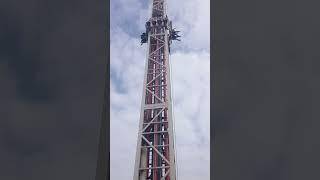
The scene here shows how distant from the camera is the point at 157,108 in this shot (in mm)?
16688

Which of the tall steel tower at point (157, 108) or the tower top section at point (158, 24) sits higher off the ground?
the tower top section at point (158, 24)

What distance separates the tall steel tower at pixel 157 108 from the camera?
15266 mm

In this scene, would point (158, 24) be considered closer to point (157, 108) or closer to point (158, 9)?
point (158, 9)

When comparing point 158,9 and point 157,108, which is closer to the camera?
point 157,108

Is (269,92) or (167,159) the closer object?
(269,92)

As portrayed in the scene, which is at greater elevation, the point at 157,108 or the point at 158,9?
the point at 158,9

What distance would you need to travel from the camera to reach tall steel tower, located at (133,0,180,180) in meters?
15.3

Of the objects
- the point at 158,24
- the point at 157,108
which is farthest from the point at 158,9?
the point at 157,108

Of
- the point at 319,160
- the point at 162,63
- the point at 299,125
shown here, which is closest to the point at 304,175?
the point at 319,160

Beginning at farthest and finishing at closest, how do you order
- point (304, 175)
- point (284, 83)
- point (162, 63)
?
point (162, 63), point (284, 83), point (304, 175)

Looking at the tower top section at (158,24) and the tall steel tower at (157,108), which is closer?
the tall steel tower at (157,108)
